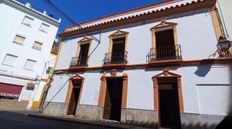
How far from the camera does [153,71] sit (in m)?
8.03

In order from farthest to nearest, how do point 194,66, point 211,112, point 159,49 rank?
point 159,49
point 194,66
point 211,112

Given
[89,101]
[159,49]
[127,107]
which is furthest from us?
[89,101]

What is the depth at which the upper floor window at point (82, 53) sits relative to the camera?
36.4ft

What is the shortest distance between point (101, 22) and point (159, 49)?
5.26m

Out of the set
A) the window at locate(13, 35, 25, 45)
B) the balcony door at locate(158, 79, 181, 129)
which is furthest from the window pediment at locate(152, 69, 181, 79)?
the window at locate(13, 35, 25, 45)

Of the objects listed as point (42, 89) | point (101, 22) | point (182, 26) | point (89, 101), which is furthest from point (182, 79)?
point (42, 89)

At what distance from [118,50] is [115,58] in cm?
67

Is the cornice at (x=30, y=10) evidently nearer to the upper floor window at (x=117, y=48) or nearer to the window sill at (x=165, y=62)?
the upper floor window at (x=117, y=48)

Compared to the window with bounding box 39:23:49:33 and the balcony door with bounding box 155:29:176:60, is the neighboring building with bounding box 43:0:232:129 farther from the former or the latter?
the window with bounding box 39:23:49:33

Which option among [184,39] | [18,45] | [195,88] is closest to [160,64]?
[184,39]

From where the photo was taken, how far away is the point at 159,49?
8.59 metres

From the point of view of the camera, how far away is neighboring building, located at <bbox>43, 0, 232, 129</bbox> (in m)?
6.66

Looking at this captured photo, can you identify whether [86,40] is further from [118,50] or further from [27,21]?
[27,21]

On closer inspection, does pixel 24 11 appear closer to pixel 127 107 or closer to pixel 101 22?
pixel 101 22
